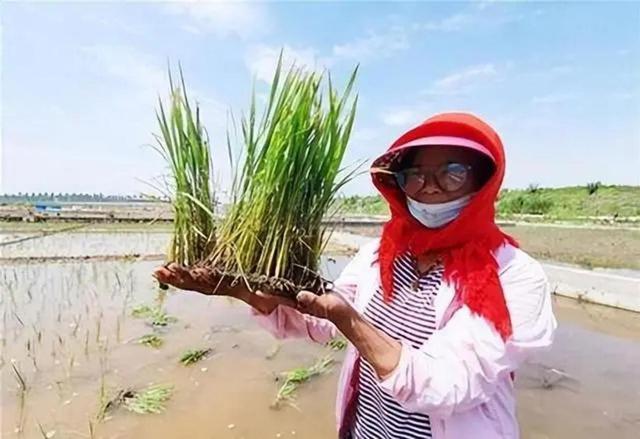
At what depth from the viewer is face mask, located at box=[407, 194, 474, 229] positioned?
1282 mm

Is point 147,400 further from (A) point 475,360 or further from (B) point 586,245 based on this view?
(B) point 586,245

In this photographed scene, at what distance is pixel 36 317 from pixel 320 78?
251 inches

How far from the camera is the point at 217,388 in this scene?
434 centimetres

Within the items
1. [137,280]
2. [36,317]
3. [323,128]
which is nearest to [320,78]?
[323,128]

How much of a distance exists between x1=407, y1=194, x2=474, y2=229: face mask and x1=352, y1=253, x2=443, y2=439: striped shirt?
12cm

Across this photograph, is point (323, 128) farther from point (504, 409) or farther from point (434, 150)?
point (504, 409)

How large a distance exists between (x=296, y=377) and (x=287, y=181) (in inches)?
140

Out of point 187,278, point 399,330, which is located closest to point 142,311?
point 187,278

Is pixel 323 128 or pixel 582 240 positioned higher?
pixel 323 128

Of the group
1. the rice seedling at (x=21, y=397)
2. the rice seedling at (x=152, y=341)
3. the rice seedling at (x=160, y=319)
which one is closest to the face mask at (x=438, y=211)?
the rice seedling at (x=21, y=397)

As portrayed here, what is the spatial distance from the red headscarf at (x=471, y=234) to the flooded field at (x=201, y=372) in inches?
68.8

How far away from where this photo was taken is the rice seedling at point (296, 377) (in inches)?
161

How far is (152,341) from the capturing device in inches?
214

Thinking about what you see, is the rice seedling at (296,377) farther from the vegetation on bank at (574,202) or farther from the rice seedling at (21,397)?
the vegetation on bank at (574,202)
